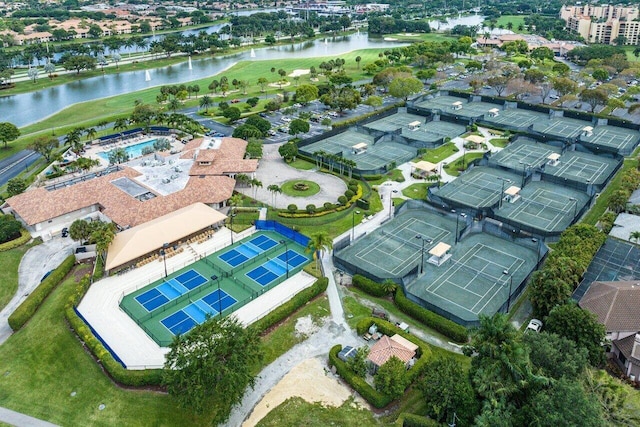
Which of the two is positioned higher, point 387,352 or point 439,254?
point 439,254

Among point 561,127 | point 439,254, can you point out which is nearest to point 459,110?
point 561,127

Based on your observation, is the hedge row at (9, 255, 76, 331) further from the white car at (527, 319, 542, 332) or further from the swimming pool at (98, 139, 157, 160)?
the white car at (527, 319, 542, 332)

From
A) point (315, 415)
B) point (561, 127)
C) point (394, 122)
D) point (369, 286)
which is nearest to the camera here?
point (315, 415)

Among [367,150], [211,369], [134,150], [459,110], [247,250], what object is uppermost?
[459,110]

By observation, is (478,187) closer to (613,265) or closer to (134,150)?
(613,265)

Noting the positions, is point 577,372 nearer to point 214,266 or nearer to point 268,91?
point 214,266

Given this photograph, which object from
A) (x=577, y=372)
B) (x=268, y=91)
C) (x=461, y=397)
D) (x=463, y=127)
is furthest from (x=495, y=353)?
(x=268, y=91)

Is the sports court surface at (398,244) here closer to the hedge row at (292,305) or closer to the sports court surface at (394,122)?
the hedge row at (292,305)

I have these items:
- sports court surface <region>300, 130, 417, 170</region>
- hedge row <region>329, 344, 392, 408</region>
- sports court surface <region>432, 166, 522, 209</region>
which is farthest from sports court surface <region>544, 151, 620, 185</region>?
hedge row <region>329, 344, 392, 408</region>
